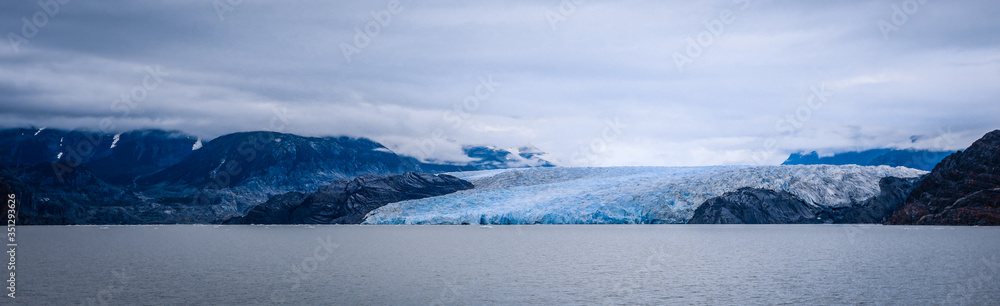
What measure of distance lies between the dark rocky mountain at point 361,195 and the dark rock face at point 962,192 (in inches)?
2365

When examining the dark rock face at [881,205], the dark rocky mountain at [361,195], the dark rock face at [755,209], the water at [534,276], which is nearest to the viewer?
the water at [534,276]

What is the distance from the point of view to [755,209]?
81.8m

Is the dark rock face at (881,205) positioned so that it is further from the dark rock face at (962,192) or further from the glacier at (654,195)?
the glacier at (654,195)

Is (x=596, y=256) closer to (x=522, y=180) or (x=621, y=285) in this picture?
(x=621, y=285)

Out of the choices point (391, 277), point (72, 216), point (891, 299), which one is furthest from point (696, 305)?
point (72, 216)

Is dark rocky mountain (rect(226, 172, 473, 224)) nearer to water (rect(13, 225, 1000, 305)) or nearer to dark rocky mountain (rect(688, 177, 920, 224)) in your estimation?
dark rocky mountain (rect(688, 177, 920, 224))

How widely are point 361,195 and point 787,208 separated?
6105 centimetres

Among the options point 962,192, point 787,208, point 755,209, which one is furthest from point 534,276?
point 962,192

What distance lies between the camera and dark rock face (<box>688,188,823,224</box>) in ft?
260

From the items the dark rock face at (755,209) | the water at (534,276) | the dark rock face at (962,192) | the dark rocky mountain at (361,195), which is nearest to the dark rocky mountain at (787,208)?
the dark rock face at (755,209)

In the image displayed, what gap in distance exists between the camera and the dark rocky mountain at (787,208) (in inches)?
3054

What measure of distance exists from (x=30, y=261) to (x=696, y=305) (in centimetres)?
3216

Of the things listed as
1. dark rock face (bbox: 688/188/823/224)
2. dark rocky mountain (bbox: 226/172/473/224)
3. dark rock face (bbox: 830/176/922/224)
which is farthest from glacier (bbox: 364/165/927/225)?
dark rocky mountain (bbox: 226/172/473/224)

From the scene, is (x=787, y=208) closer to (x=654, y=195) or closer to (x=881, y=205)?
(x=881, y=205)
